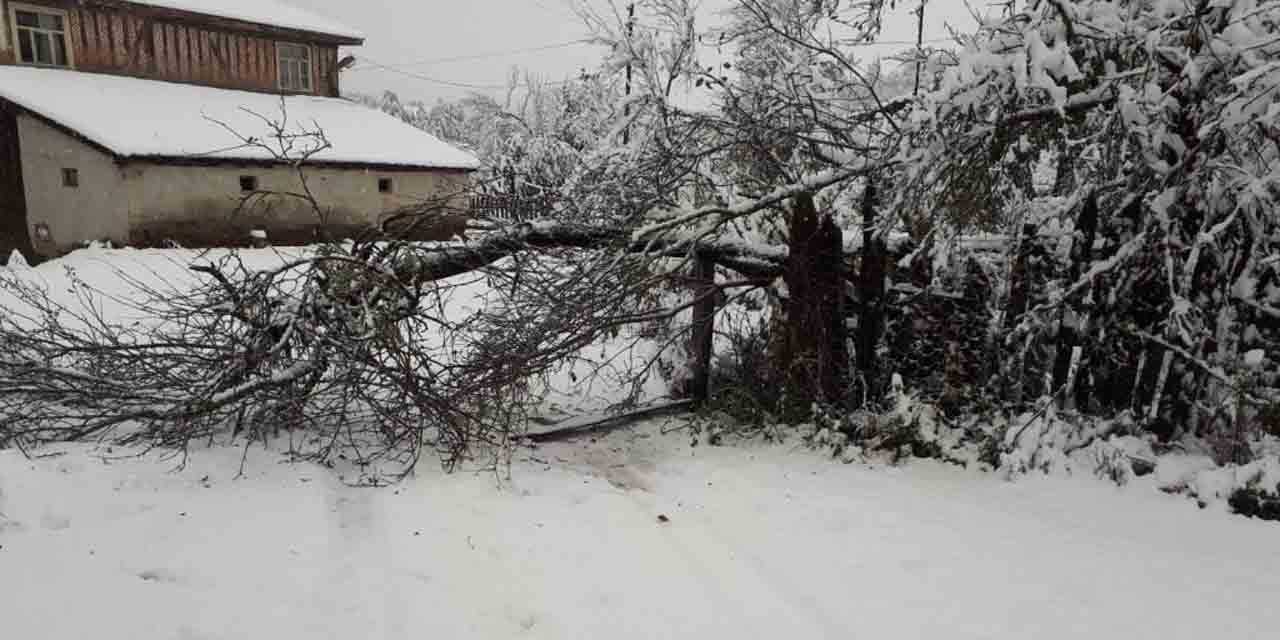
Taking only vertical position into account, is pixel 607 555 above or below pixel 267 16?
below

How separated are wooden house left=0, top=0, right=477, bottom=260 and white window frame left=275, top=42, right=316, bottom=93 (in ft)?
0.12

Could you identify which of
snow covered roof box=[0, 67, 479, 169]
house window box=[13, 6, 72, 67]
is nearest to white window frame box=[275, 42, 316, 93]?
snow covered roof box=[0, 67, 479, 169]

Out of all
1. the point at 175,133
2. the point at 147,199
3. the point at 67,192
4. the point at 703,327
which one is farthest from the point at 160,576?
the point at 67,192

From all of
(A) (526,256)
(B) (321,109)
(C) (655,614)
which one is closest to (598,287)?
(A) (526,256)

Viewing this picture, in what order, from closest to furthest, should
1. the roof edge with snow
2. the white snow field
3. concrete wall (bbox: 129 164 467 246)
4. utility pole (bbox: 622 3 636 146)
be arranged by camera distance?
the white snow field → utility pole (bbox: 622 3 636 146) → concrete wall (bbox: 129 164 467 246) → the roof edge with snow

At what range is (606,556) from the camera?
3711mm

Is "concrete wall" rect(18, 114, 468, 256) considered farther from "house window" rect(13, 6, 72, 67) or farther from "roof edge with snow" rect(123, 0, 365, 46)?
→ "roof edge with snow" rect(123, 0, 365, 46)

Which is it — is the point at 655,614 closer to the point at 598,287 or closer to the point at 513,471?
the point at 513,471

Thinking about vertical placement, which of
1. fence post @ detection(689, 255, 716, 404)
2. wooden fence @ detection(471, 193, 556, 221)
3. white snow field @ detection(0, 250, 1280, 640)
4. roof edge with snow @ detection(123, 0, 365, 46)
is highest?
roof edge with snow @ detection(123, 0, 365, 46)

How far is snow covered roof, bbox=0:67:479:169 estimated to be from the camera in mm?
15078

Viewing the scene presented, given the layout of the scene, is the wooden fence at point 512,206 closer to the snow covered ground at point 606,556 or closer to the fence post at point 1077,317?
the snow covered ground at point 606,556

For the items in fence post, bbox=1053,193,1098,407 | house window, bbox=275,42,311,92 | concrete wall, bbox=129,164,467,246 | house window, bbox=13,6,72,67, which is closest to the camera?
fence post, bbox=1053,193,1098,407

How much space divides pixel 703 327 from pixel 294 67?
19.4 meters

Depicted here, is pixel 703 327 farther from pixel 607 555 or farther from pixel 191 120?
pixel 191 120
